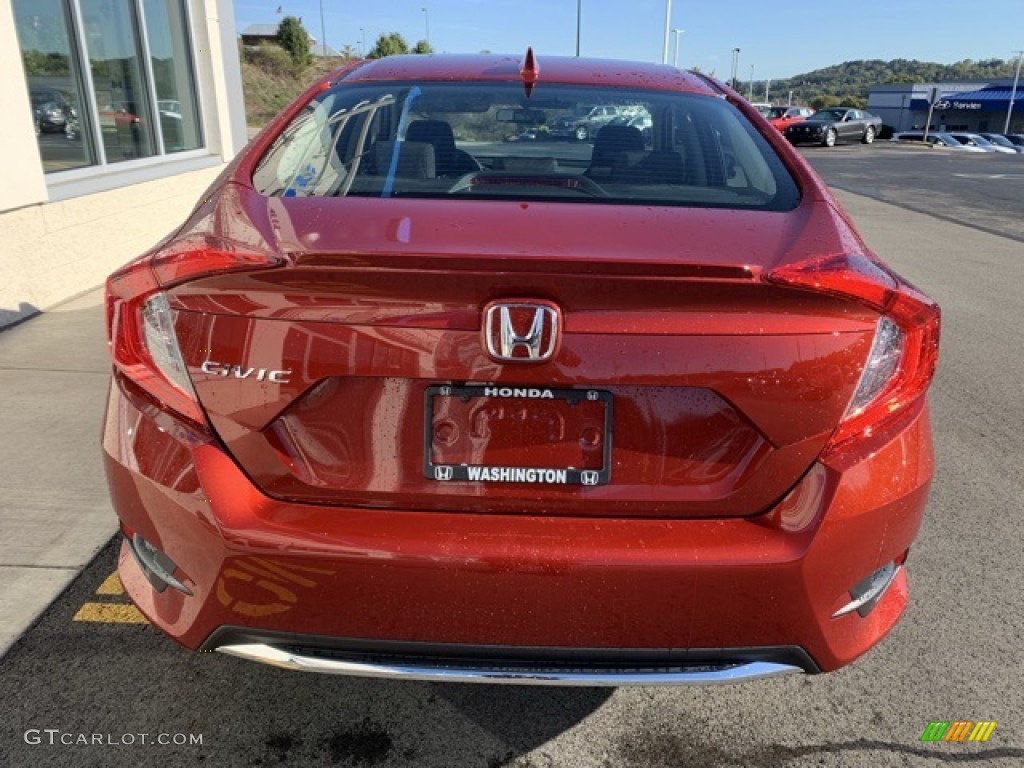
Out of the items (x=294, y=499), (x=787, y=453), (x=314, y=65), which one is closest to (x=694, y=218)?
(x=787, y=453)

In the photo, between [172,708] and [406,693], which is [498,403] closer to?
[406,693]

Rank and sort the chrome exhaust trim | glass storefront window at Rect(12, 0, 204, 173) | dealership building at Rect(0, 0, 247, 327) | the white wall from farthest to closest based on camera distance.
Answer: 1. glass storefront window at Rect(12, 0, 204, 173)
2. dealership building at Rect(0, 0, 247, 327)
3. the white wall
4. the chrome exhaust trim

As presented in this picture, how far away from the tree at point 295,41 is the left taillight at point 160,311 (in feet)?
193

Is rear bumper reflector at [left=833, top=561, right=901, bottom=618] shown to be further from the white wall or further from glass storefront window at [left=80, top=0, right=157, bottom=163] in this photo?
glass storefront window at [left=80, top=0, right=157, bottom=163]

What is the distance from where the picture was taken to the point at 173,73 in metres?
9.34

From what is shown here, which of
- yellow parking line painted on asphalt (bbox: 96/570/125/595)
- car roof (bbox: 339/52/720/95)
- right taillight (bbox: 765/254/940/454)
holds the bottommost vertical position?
yellow parking line painted on asphalt (bbox: 96/570/125/595)

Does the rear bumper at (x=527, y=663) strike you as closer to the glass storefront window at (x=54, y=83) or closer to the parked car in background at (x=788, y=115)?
the glass storefront window at (x=54, y=83)

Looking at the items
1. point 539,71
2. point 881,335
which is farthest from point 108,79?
point 881,335

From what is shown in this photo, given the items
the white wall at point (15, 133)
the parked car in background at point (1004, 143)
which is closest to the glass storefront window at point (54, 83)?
the white wall at point (15, 133)

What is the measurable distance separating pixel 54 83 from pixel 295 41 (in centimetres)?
5485

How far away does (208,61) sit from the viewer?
961cm

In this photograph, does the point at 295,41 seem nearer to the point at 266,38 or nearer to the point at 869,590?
the point at 266,38

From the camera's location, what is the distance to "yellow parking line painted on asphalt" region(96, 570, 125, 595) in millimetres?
2732

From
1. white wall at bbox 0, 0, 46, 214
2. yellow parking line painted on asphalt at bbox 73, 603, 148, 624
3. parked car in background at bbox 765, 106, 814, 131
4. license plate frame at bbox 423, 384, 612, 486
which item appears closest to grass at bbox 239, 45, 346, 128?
parked car in background at bbox 765, 106, 814, 131
